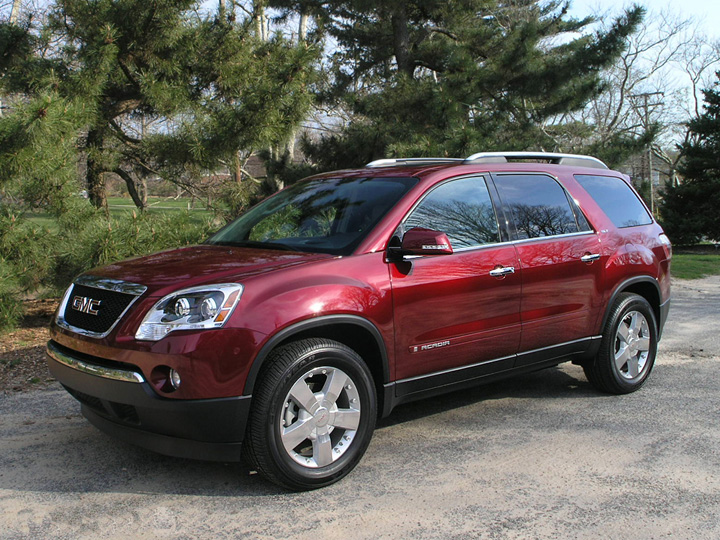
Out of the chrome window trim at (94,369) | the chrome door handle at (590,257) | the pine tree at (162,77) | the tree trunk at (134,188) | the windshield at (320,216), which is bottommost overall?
the chrome window trim at (94,369)

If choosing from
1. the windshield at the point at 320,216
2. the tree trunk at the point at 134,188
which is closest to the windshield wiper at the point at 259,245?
the windshield at the point at 320,216

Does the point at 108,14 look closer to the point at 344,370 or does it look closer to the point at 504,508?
the point at 344,370

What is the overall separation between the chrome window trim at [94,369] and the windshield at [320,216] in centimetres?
131

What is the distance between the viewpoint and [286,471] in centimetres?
363

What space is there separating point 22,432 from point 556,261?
3.90 meters

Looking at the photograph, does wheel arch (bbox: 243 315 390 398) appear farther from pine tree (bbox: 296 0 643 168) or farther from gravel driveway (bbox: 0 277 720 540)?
pine tree (bbox: 296 0 643 168)

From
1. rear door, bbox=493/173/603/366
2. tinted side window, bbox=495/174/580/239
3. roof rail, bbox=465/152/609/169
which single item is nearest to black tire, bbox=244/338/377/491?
rear door, bbox=493/173/603/366

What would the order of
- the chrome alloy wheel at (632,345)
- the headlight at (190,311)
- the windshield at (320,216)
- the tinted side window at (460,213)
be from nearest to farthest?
the headlight at (190,311) < the windshield at (320,216) < the tinted side window at (460,213) < the chrome alloy wheel at (632,345)

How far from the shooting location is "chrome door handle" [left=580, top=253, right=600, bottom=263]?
518cm

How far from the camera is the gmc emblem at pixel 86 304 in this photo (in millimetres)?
3842

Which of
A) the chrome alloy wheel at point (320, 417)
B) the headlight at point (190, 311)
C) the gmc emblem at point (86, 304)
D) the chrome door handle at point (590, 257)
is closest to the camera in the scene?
the headlight at point (190, 311)

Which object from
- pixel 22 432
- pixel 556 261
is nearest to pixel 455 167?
pixel 556 261

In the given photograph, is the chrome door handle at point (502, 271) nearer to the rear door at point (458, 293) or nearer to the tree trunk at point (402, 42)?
the rear door at point (458, 293)

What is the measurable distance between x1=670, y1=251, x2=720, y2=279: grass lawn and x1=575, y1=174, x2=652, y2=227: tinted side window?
922 cm
